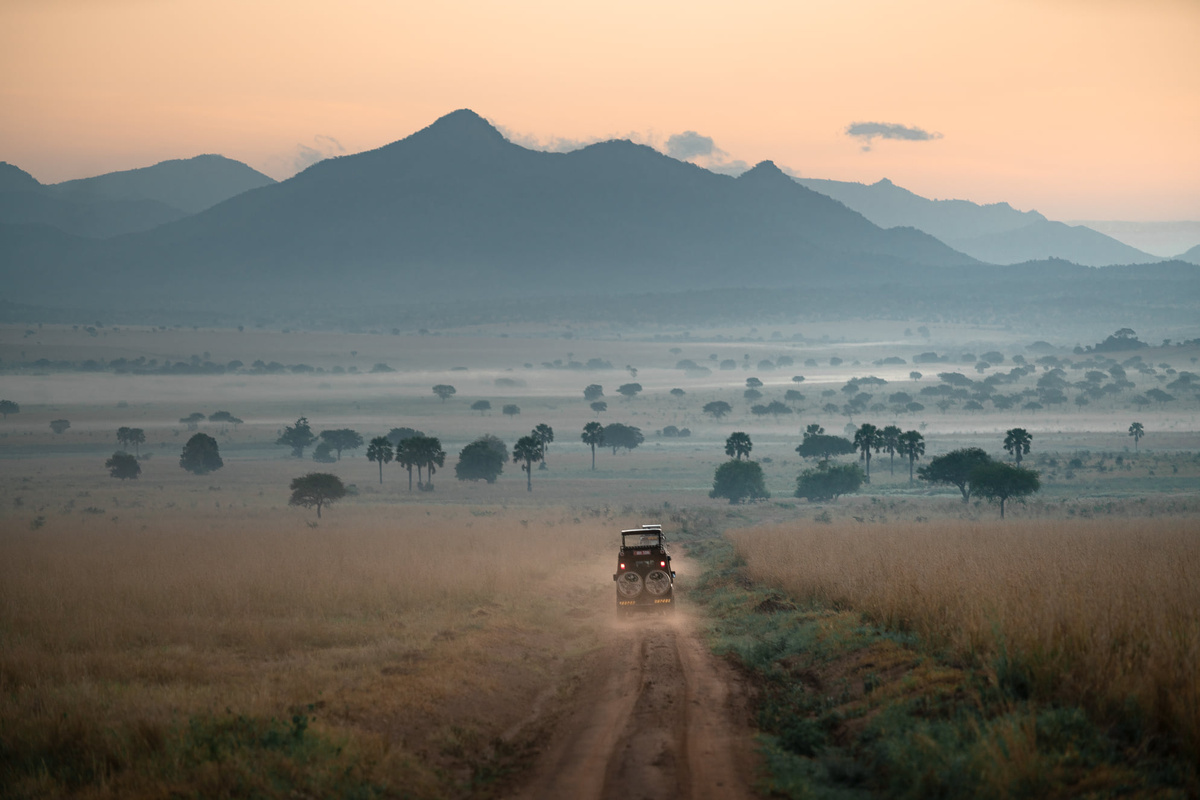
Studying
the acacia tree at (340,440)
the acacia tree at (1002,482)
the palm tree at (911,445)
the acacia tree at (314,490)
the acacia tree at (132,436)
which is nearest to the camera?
the acacia tree at (1002,482)

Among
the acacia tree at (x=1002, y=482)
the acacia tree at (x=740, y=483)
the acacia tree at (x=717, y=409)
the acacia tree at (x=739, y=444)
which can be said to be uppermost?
the acacia tree at (x=717, y=409)

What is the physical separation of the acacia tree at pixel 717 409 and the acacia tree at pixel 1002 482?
97.1 meters

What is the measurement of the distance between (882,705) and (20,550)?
37693 mm

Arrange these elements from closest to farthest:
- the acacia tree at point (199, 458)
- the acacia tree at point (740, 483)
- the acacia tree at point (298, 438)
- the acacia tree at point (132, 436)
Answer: the acacia tree at point (740, 483), the acacia tree at point (199, 458), the acacia tree at point (298, 438), the acacia tree at point (132, 436)

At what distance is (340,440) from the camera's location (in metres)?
122

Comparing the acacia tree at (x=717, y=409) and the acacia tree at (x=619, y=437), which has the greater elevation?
the acacia tree at (x=717, y=409)

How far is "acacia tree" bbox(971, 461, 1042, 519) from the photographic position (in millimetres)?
63469

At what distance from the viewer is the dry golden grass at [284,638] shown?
1220 centimetres

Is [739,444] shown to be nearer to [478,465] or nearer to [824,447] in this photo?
[824,447]

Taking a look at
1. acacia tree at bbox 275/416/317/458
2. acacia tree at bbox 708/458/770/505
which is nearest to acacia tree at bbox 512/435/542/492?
acacia tree at bbox 708/458/770/505

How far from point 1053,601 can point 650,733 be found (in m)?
6.93

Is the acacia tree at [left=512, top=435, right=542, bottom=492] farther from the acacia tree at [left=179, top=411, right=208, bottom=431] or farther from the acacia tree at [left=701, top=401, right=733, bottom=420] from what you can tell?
the acacia tree at [left=179, top=411, right=208, bottom=431]

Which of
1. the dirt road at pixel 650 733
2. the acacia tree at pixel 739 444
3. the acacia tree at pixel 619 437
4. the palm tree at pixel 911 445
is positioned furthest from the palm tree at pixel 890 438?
the dirt road at pixel 650 733

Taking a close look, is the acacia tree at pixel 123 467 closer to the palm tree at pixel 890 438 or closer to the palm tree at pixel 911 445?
the palm tree at pixel 890 438
